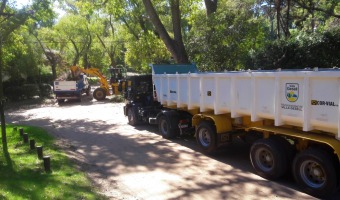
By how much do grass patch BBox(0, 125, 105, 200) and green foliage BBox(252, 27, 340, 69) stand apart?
10688 mm

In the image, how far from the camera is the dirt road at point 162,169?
21.1ft

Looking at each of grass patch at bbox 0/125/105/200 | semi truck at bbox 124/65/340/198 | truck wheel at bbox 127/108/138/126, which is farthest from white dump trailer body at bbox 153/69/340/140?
truck wheel at bbox 127/108/138/126

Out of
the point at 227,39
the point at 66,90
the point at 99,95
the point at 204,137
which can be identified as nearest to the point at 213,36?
the point at 227,39

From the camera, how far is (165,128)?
11.7m

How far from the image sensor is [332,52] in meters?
15.3

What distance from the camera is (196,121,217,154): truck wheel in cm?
898

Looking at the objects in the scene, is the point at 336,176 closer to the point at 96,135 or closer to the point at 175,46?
the point at 96,135

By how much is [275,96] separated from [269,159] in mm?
1271

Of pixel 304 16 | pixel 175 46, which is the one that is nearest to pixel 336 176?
pixel 175 46

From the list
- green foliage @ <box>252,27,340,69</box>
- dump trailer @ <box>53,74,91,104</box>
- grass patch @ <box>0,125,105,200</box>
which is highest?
green foliage @ <box>252,27,340,69</box>

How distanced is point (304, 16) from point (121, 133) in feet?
68.4

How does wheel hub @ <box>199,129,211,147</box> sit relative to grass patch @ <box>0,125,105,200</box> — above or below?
above

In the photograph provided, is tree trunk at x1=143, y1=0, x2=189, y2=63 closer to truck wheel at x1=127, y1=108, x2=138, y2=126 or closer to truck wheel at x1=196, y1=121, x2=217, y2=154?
truck wheel at x1=127, y1=108, x2=138, y2=126

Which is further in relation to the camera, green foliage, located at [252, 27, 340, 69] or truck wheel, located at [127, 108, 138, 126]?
green foliage, located at [252, 27, 340, 69]
